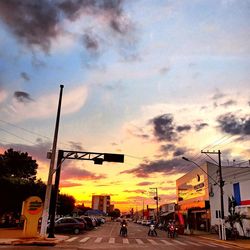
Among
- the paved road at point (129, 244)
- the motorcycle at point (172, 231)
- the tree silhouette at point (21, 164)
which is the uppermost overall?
the tree silhouette at point (21, 164)

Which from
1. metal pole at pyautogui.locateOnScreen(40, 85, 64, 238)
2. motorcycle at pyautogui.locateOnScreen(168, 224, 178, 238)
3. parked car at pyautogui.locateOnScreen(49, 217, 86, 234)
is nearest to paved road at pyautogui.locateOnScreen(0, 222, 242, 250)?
metal pole at pyautogui.locateOnScreen(40, 85, 64, 238)

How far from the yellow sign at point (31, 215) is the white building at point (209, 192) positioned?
2353cm

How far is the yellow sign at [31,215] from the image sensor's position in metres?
27.1

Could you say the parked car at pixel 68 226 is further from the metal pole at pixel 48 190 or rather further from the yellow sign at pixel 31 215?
the metal pole at pixel 48 190

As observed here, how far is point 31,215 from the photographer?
27328 mm

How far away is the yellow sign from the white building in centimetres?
2353

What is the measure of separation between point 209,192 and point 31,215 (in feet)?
109

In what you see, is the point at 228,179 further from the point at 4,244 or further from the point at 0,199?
the point at 4,244

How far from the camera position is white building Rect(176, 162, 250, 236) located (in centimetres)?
4433

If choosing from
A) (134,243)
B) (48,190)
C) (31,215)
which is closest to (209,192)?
(134,243)

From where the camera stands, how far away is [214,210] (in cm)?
5178

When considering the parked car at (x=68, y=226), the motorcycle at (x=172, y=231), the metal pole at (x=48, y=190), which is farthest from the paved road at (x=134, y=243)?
the parked car at (x=68, y=226)

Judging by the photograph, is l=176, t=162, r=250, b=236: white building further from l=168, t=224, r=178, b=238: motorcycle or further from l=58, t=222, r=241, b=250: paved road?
l=58, t=222, r=241, b=250: paved road

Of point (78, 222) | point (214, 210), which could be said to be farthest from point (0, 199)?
point (214, 210)
